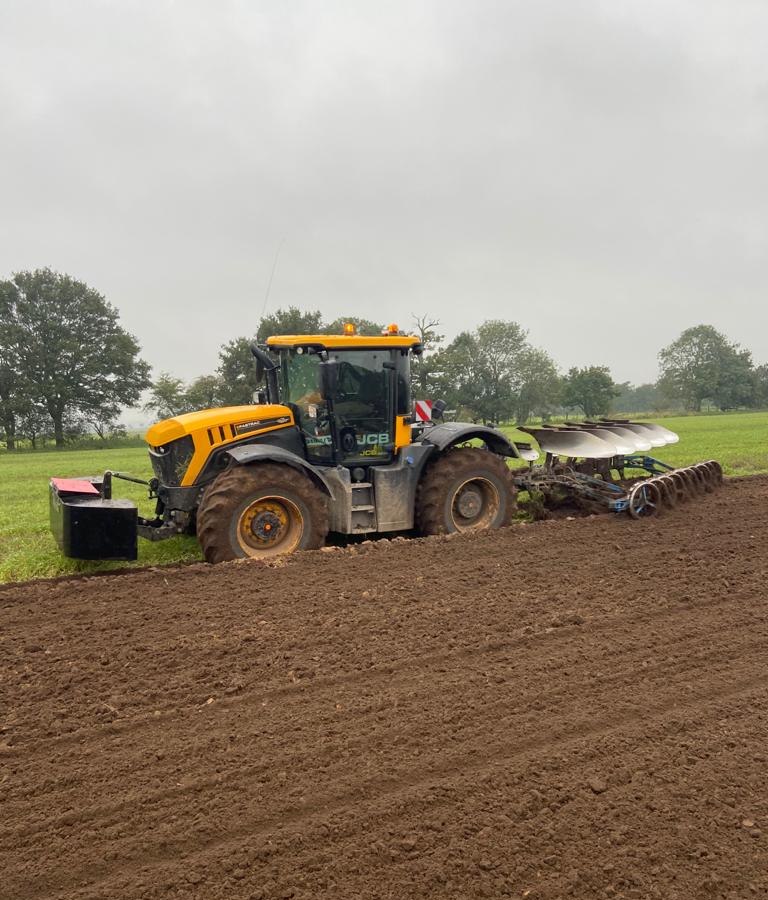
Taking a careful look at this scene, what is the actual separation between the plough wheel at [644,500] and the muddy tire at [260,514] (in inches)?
144

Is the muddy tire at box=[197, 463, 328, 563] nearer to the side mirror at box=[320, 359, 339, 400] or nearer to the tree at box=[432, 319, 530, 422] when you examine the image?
the side mirror at box=[320, 359, 339, 400]

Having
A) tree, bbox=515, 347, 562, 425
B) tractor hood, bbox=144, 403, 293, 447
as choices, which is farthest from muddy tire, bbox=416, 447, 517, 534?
tree, bbox=515, 347, 562, 425

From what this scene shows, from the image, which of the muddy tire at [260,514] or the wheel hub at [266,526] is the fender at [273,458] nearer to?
the muddy tire at [260,514]

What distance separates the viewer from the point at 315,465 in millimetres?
7766

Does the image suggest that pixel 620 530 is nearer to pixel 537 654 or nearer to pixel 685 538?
pixel 685 538

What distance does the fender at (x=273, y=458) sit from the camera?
6867 millimetres

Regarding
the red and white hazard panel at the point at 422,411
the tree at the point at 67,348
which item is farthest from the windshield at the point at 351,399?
the tree at the point at 67,348

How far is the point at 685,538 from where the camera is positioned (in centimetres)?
735

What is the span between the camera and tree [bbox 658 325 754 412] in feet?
289

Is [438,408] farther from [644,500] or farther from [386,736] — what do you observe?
[386,736]

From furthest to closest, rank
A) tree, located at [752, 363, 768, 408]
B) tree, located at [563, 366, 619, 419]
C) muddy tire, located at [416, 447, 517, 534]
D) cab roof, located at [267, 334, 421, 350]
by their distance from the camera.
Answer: tree, located at [752, 363, 768, 408] < tree, located at [563, 366, 619, 419] < muddy tire, located at [416, 447, 517, 534] < cab roof, located at [267, 334, 421, 350]

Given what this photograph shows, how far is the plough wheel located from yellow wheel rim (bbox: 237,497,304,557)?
3.94 metres

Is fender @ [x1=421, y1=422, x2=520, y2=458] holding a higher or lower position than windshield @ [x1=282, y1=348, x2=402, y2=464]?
lower

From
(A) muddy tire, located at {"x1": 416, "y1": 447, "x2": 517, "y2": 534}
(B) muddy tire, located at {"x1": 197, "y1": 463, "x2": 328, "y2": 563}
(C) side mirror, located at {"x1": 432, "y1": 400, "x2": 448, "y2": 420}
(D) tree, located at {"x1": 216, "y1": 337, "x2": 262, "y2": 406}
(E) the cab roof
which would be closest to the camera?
(B) muddy tire, located at {"x1": 197, "y1": 463, "x2": 328, "y2": 563}
